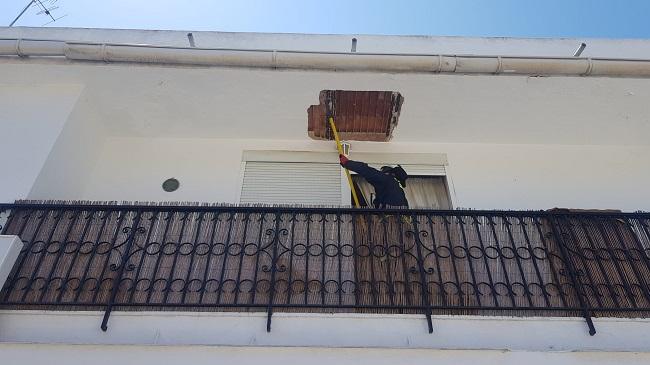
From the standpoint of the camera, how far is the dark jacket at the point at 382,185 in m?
5.20

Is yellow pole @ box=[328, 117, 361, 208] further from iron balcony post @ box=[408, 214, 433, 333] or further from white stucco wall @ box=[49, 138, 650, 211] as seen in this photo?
iron balcony post @ box=[408, 214, 433, 333]

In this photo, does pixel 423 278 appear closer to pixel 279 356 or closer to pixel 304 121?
pixel 279 356

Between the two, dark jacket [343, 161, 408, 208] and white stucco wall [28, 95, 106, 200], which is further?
dark jacket [343, 161, 408, 208]

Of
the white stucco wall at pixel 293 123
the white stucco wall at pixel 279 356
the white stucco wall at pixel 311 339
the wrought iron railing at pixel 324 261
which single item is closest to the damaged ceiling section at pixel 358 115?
the white stucco wall at pixel 293 123

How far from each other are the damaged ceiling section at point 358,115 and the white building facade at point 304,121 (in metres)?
0.11

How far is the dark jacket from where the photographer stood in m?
5.20

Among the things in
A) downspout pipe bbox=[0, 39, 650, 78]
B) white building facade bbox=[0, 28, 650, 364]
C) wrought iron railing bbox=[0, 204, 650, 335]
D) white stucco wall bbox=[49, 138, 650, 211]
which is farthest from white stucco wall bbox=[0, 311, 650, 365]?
downspout pipe bbox=[0, 39, 650, 78]

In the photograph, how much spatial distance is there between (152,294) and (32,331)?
0.86 metres

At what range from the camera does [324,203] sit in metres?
5.84

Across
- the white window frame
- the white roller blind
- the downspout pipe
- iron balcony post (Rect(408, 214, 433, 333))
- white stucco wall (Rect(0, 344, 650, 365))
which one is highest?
the downspout pipe

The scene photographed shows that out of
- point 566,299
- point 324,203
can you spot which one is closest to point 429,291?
point 566,299

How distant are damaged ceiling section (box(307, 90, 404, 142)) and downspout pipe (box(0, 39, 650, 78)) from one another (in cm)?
54

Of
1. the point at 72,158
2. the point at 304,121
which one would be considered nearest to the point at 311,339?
the point at 304,121

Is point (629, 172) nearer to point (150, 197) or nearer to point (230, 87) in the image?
point (230, 87)
